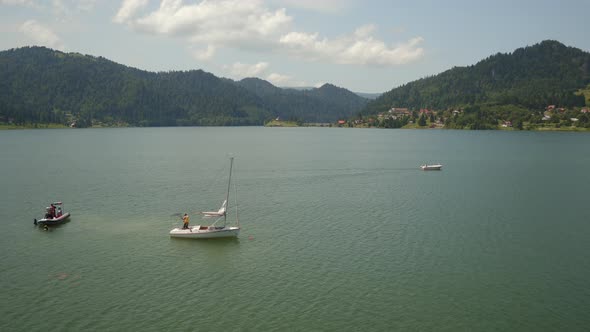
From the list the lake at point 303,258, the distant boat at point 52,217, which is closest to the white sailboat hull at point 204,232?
the lake at point 303,258

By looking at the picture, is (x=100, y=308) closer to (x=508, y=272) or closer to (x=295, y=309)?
(x=295, y=309)

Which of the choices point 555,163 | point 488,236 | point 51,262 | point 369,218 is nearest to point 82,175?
point 51,262

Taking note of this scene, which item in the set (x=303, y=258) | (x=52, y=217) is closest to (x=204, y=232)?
(x=303, y=258)

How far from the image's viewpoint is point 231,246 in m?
55.3

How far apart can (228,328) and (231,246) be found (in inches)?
841

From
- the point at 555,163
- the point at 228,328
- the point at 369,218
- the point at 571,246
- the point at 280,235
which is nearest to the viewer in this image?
the point at 228,328

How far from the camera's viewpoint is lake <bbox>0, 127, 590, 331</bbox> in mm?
36438

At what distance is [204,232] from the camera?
188 feet

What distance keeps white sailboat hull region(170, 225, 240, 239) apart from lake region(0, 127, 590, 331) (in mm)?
1370

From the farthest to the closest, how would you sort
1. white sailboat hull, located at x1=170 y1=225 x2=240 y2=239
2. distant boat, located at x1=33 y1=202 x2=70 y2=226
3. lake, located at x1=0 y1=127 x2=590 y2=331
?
distant boat, located at x1=33 y1=202 x2=70 y2=226
white sailboat hull, located at x1=170 y1=225 x2=240 y2=239
lake, located at x1=0 y1=127 x2=590 y2=331

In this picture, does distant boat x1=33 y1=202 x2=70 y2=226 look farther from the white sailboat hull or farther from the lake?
the white sailboat hull

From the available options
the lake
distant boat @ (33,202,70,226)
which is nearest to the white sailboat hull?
the lake

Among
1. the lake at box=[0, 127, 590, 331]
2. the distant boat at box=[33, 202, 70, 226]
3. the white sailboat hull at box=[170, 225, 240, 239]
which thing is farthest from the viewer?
the distant boat at box=[33, 202, 70, 226]

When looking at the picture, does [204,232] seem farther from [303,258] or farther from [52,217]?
[52,217]
